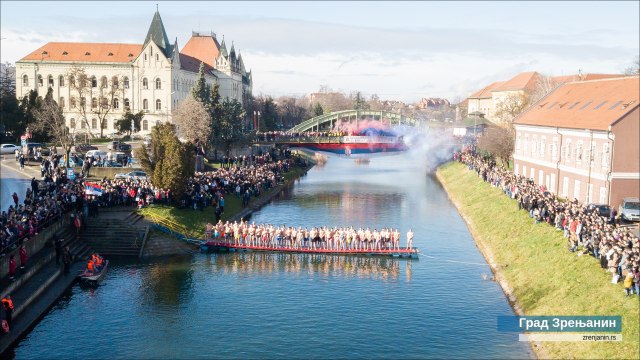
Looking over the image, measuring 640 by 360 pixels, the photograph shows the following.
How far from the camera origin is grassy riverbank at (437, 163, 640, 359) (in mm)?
25766

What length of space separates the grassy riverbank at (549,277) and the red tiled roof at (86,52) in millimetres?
76443

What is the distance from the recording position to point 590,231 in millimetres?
33969

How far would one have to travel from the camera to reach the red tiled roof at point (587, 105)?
150ft

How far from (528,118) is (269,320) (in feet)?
140

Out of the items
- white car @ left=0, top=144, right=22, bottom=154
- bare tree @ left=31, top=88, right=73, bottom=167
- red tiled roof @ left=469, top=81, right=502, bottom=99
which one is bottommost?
white car @ left=0, top=144, right=22, bottom=154

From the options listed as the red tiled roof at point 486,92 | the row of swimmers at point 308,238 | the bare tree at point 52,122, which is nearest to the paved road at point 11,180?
the bare tree at point 52,122

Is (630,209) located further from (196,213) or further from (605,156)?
(196,213)

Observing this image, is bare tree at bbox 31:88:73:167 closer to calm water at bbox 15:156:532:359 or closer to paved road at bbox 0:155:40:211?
paved road at bbox 0:155:40:211

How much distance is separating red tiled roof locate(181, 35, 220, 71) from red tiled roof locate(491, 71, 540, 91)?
226ft

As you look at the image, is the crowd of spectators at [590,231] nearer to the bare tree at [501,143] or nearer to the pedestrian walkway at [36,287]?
the bare tree at [501,143]

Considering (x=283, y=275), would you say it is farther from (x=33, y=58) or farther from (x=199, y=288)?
(x=33, y=58)

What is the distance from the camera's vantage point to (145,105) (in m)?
110

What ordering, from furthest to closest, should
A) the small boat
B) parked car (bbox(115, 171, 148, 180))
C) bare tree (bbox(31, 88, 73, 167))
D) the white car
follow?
the white car < bare tree (bbox(31, 88, 73, 167)) < parked car (bbox(115, 171, 148, 180)) < the small boat

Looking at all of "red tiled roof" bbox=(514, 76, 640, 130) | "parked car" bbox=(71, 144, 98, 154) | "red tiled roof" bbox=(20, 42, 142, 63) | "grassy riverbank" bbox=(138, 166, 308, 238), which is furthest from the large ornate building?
"red tiled roof" bbox=(514, 76, 640, 130)
